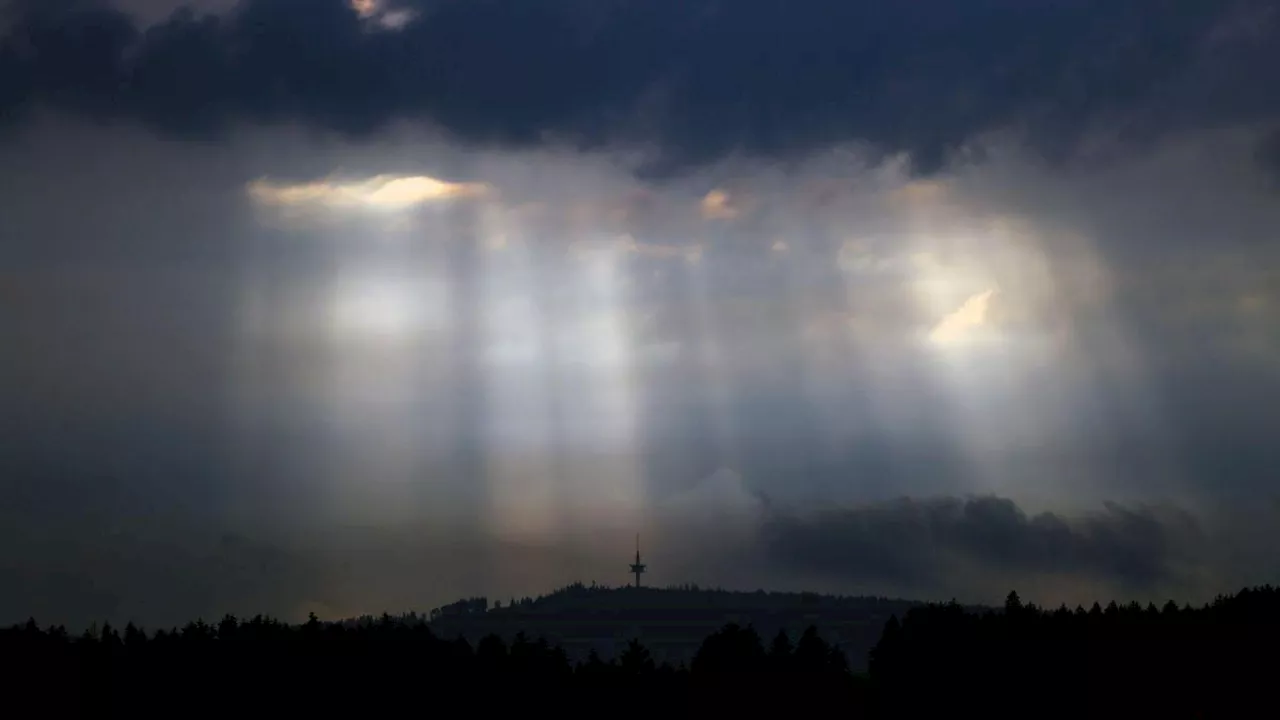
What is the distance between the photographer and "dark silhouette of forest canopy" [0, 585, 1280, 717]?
6137 inches

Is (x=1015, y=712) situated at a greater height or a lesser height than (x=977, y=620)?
lesser

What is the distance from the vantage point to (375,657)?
165 m

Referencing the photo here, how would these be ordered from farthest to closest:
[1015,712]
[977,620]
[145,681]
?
[977,620]
[1015,712]
[145,681]

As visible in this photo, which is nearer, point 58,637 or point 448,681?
point 448,681

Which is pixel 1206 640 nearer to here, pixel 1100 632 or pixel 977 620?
pixel 1100 632

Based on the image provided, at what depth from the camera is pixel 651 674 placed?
163125 millimetres

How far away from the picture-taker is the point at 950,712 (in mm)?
170625

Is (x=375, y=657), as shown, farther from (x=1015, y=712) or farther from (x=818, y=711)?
(x=1015, y=712)

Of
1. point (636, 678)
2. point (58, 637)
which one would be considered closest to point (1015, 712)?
point (636, 678)

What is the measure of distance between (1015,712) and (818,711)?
73.9ft

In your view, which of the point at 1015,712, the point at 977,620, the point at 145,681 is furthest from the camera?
the point at 977,620

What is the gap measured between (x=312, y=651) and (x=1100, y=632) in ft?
299

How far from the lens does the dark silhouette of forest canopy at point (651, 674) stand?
511ft

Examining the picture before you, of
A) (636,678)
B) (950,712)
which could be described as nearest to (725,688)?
(636,678)
